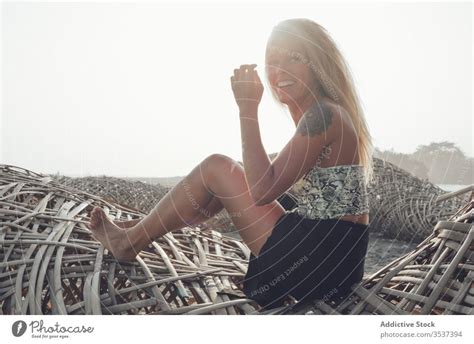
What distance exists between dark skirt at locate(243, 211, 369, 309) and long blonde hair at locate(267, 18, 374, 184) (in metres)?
0.18

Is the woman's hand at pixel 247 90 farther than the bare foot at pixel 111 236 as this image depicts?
No

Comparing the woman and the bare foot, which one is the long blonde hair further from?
the bare foot

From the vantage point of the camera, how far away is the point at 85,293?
650 mm

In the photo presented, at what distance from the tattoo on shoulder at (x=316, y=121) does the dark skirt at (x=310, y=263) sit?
0.49 feet

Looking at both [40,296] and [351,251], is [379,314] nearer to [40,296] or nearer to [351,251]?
[351,251]

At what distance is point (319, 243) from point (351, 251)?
0.19ft

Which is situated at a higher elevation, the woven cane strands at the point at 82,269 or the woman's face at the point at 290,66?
the woman's face at the point at 290,66

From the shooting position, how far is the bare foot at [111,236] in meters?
0.76

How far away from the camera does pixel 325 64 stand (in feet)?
2.28
